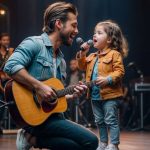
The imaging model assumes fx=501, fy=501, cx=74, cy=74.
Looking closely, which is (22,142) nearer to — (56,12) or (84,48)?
(56,12)

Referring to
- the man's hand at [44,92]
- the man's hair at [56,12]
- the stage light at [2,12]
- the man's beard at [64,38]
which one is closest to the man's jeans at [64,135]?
the man's hand at [44,92]

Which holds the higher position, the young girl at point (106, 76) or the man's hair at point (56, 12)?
the man's hair at point (56, 12)

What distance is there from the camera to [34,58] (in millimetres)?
3660

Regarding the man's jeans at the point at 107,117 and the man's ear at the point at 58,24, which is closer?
the man's ear at the point at 58,24

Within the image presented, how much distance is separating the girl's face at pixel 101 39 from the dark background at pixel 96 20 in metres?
5.24

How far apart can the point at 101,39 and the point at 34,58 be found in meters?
2.40

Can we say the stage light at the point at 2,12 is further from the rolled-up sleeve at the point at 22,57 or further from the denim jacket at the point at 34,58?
the rolled-up sleeve at the point at 22,57

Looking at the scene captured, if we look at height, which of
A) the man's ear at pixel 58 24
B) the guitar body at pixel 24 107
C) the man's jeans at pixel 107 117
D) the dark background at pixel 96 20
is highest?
the dark background at pixel 96 20

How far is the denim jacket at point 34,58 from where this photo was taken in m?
3.56

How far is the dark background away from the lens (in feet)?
36.7

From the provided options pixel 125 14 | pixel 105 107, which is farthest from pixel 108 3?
pixel 105 107

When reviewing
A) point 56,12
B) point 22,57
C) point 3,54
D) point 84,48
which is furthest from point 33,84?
point 3,54

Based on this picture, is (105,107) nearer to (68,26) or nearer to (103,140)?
(103,140)

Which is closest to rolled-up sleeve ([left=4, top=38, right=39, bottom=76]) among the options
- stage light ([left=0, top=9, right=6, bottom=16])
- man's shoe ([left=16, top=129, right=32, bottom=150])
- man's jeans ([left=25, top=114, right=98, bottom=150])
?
man's jeans ([left=25, top=114, right=98, bottom=150])
